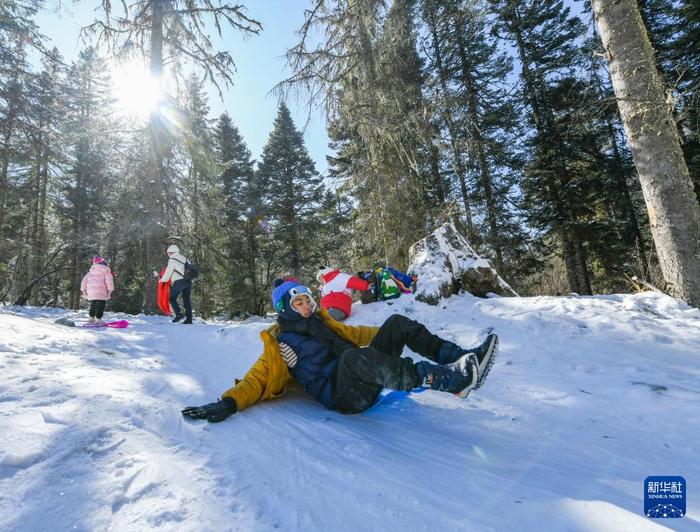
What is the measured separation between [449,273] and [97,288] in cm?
762

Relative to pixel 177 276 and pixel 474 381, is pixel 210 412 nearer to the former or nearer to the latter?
pixel 474 381

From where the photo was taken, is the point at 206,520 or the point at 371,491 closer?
the point at 206,520

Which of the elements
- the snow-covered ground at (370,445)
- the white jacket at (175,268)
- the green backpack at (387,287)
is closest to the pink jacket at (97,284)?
the white jacket at (175,268)

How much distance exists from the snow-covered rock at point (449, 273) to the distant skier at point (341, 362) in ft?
10.1

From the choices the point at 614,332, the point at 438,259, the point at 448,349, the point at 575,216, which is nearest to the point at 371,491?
the point at 448,349

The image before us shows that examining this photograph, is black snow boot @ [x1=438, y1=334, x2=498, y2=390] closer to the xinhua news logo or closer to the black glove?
the xinhua news logo

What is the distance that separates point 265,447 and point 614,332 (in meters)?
3.85

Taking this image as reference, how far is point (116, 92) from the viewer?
10531 mm

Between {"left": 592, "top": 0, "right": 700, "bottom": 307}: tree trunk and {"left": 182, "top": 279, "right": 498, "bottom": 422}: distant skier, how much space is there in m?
3.44

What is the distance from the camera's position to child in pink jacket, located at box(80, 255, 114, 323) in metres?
7.89

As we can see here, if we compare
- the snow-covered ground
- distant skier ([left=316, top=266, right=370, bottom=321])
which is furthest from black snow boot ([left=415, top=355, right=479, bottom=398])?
distant skier ([left=316, top=266, right=370, bottom=321])

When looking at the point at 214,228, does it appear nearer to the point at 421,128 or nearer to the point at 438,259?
the point at 421,128

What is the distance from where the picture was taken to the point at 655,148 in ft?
14.4

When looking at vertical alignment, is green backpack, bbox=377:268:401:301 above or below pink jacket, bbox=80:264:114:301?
below
